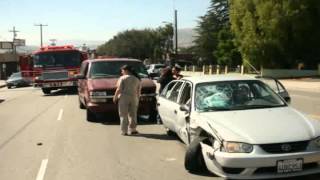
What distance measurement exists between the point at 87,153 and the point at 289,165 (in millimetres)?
4850

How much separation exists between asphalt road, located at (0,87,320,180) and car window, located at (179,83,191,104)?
0.93 m

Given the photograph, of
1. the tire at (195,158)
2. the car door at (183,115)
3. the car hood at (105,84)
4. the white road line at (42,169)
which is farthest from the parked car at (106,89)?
the tire at (195,158)

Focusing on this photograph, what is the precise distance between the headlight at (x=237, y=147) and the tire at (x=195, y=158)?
0.86 meters

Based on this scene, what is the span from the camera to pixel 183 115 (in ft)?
33.8

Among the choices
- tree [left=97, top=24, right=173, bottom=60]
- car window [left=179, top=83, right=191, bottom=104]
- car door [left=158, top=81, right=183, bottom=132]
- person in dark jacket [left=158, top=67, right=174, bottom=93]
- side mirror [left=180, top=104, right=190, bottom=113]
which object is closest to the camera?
side mirror [left=180, top=104, right=190, bottom=113]

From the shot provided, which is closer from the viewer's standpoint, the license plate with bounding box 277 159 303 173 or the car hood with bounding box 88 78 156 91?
the license plate with bounding box 277 159 303 173

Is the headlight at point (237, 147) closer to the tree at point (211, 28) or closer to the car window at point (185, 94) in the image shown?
the car window at point (185, 94)

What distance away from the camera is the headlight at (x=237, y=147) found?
7629mm

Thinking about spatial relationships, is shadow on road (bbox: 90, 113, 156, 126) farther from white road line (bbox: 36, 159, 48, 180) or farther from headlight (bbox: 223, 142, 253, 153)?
headlight (bbox: 223, 142, 253, 153)

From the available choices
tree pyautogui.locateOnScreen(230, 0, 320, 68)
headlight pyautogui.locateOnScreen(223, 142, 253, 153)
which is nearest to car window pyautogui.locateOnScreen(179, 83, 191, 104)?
headlight pyautogui.locateOnScreen(223, 142, 253, 153)

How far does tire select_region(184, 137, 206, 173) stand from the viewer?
8.63m

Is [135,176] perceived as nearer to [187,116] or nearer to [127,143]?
[187,116]

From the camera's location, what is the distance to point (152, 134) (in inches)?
546

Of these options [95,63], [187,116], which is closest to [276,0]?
[95,63]
